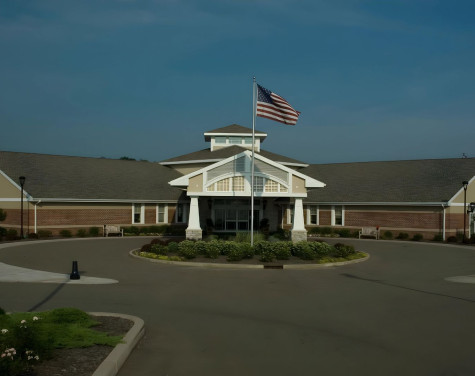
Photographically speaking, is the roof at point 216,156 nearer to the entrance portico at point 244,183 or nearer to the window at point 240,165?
the window at point 240,165

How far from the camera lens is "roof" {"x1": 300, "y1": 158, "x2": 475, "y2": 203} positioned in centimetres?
3631

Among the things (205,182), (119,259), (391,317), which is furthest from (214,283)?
(205,182)

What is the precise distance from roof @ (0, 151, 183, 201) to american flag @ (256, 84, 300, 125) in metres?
17.9

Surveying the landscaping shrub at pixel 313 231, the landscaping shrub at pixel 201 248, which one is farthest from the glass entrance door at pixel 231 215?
the landscaping shrub at pixel 201 248

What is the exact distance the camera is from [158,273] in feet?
58.3

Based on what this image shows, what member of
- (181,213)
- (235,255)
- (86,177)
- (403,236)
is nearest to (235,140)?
(181,213)

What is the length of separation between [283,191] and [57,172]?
20006 millimetres

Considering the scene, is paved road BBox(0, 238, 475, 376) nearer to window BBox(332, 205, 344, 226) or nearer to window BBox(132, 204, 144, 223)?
window BBox(132, 204, 144, 223)

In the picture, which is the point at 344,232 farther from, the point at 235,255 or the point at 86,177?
the point at 86,177

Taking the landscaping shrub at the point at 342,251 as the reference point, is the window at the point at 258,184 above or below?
above

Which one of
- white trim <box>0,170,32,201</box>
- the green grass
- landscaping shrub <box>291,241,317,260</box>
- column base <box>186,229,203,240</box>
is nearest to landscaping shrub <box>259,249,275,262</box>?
landscaping shrub <box>291,241,317,260</box>

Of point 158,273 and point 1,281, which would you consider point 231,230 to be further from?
point 1,281

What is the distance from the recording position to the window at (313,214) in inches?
1610

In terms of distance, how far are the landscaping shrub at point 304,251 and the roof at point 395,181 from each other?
1701cm
